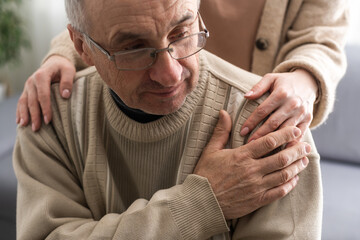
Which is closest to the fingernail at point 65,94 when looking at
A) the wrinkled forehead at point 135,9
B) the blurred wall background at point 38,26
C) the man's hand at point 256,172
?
the wrinkled forehead at point 135,9

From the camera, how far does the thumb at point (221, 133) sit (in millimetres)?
1019

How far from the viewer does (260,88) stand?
100cm

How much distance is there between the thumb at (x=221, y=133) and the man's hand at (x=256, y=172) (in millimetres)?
35

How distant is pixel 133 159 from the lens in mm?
1132

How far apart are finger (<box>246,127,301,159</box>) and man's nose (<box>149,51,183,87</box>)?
226mm

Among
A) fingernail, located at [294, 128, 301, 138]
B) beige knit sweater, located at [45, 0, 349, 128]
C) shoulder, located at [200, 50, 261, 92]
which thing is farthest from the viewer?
beige knit sweater, located at [45, 0, 349, 128]

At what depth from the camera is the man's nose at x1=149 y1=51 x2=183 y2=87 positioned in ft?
2.89

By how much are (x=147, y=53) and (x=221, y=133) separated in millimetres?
287

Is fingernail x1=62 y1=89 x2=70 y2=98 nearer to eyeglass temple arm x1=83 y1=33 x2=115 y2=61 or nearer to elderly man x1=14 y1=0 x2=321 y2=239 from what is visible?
elderly man x1=14 y1=0 x2=321 y2=239

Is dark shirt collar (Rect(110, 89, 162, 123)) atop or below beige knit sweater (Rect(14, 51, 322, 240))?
atop

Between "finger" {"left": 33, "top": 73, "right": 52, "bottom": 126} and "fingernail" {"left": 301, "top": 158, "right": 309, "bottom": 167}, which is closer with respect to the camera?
"fingernail" {"left": 301, "top": 158, "right": 309, "bottom": 167}

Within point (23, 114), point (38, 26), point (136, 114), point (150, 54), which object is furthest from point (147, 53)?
point (38, 26)

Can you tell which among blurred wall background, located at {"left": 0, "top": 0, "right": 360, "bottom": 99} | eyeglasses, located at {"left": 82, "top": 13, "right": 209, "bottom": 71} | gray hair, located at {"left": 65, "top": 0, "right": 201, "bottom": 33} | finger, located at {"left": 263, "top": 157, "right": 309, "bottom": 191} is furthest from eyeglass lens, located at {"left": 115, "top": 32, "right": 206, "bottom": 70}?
blurred wall background, located at {"left": 0, "top": 0, "right": 360, "bottom": 99}

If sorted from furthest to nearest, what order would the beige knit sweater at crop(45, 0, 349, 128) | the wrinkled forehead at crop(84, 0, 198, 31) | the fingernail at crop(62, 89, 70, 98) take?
the beige knit sweater at crop(45, 0, 349, 128)
the fingernail at crop(62, 89, 70, 98)
the wrinkled forehead at crop(84, 0, 198, 31)
